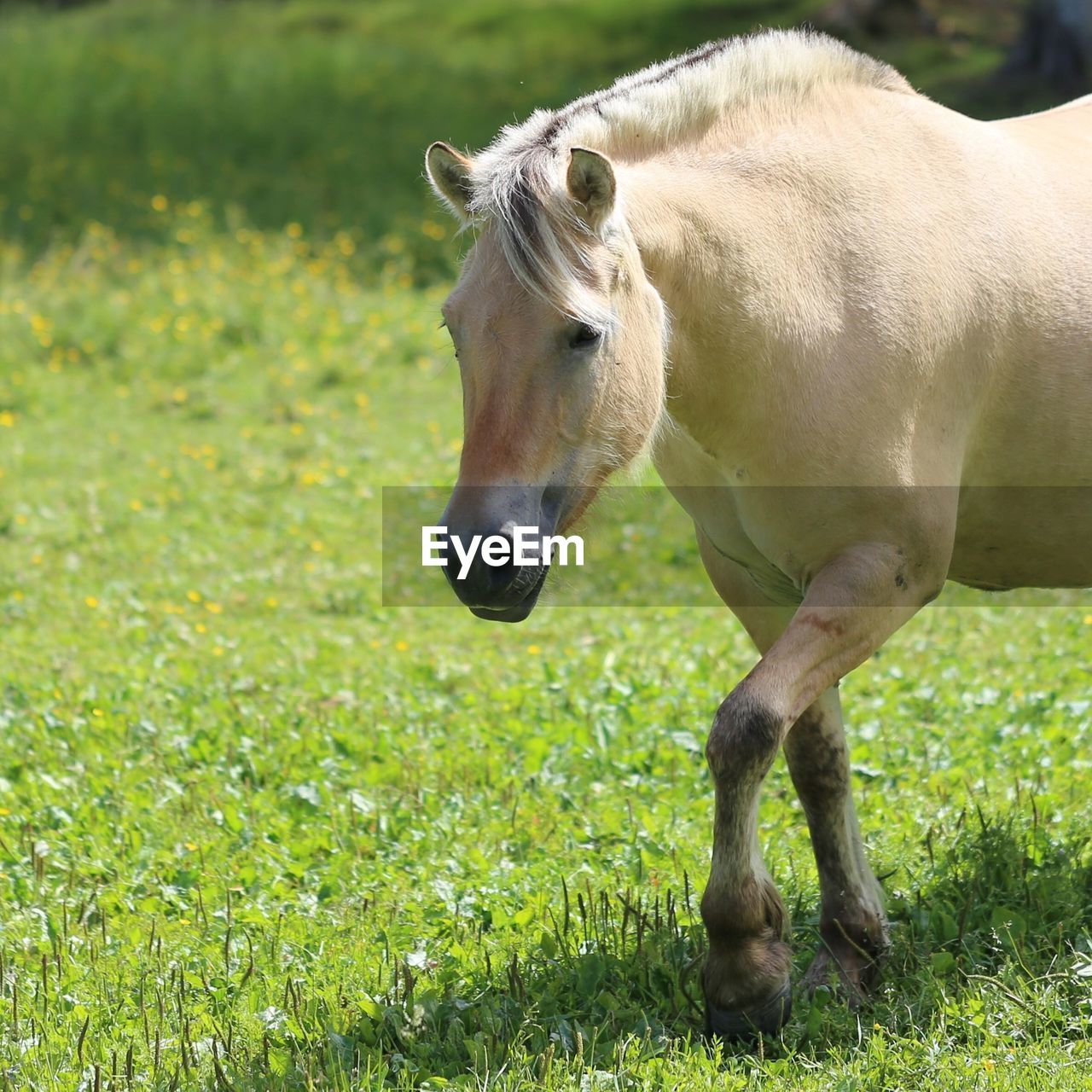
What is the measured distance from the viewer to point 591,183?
3145 mm

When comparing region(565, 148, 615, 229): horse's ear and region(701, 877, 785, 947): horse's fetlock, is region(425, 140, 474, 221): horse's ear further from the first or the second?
region(701, 877, 785, 947): horse's fetlock

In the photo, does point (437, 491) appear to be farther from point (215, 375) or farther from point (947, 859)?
point (947, 859)

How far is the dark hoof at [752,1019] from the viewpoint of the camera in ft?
11.4

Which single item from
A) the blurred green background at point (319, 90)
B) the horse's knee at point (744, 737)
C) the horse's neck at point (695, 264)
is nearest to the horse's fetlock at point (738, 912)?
the horse's knee at point (744, 737)

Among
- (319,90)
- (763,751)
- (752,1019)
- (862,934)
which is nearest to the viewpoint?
(763,751)

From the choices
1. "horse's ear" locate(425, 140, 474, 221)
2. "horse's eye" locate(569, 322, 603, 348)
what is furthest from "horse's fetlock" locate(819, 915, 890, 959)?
"horse's ear" locate(425, 140, 474, 221)

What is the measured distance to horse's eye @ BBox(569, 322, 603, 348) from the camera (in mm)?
3162

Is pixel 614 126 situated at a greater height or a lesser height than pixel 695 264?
greater

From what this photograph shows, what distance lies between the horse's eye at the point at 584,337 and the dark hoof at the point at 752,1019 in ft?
5.15

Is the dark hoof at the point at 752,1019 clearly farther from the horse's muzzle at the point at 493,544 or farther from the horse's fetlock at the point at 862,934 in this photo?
the horse's muzzle at the point at 493,544

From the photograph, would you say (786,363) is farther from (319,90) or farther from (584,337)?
(319,90)

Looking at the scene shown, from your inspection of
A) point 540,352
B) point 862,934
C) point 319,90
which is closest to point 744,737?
point 862,934

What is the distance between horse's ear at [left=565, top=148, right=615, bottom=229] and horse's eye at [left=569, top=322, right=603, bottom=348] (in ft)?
0.74

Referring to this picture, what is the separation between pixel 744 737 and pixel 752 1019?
68 centimetres
